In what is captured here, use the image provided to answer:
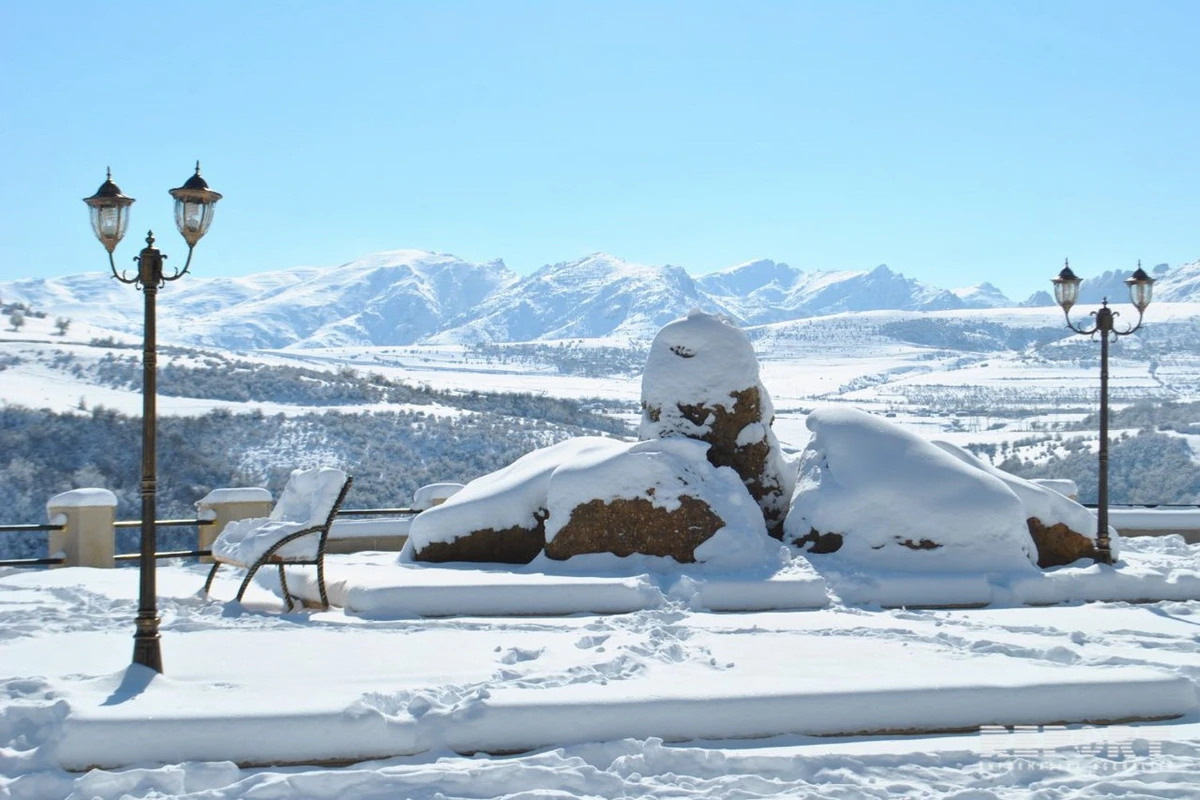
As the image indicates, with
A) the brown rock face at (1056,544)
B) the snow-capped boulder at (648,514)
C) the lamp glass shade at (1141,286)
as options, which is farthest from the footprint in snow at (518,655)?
the lamp glass shade at (1141,286)

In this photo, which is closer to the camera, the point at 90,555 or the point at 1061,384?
the point at 90,555

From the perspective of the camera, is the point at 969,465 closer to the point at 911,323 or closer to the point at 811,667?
the point at 811,667

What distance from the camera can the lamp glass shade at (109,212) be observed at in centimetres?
679

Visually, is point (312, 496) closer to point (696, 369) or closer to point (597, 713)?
point (696, 369)

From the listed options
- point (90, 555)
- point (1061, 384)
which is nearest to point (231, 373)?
point (90, 555)

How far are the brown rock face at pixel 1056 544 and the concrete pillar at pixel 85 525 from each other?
32.9 ft

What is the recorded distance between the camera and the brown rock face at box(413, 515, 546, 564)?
1138 cm

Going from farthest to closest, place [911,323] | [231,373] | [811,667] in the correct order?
1. [911,323]
2. [231,373]
3. [811,667]

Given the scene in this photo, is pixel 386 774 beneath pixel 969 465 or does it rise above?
beneath

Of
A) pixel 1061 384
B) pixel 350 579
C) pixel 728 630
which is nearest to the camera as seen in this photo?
pixel 728 630

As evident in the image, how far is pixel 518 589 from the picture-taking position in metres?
9.45

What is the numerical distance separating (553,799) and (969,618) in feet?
17.3

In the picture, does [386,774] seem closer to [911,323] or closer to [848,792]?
[848,792]

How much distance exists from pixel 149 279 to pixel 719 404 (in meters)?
6.52
